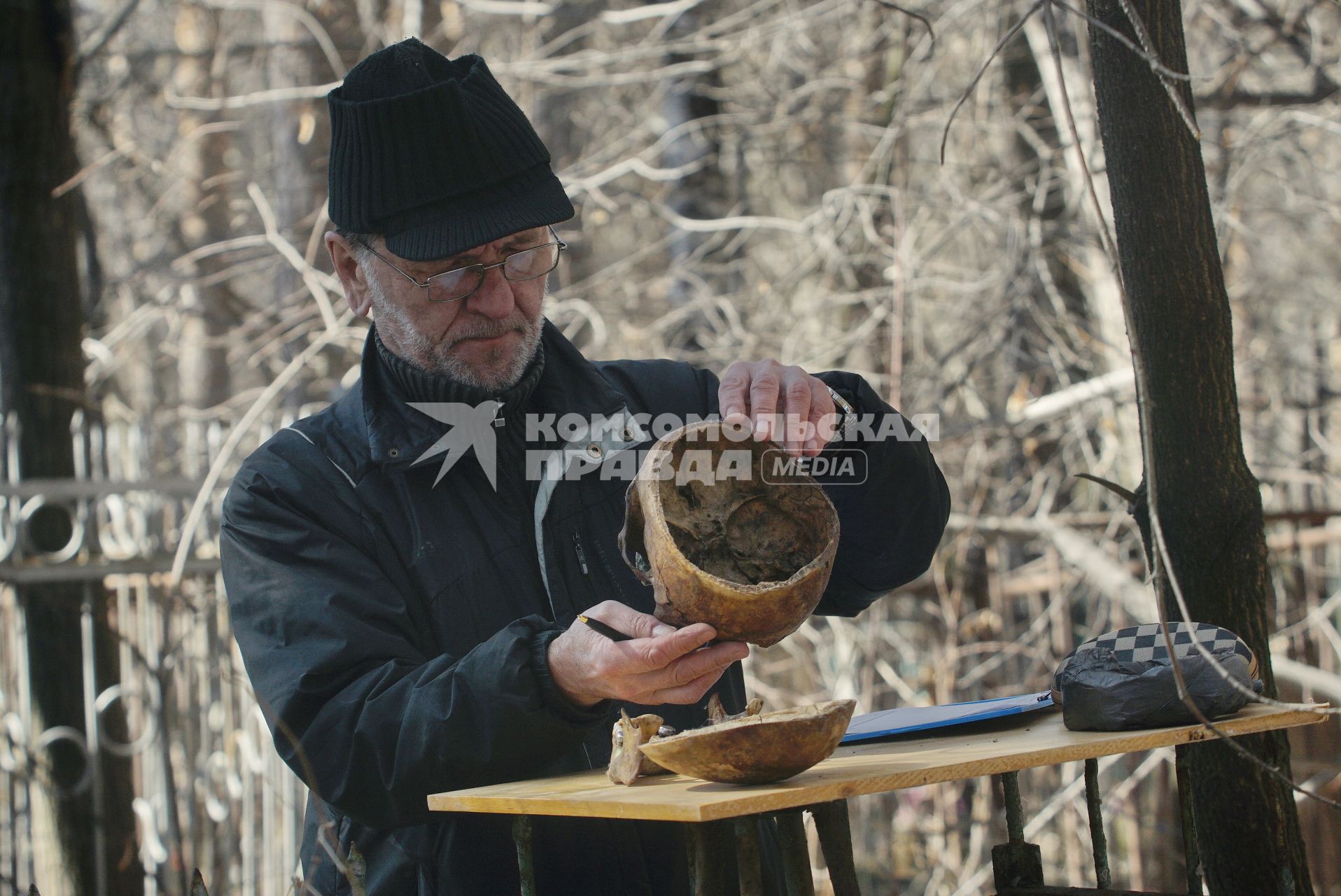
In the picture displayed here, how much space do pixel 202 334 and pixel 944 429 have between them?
911 cm

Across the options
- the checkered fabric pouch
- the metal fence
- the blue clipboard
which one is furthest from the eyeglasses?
the metal fence

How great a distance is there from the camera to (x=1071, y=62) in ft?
19.2

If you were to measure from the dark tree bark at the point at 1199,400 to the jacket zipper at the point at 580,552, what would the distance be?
4.07 feet

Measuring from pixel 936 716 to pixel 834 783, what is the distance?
29.9 inches

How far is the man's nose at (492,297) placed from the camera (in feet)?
9.59

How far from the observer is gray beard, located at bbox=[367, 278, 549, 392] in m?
2.94

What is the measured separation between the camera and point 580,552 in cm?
278

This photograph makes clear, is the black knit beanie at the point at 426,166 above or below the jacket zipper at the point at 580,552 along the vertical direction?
above

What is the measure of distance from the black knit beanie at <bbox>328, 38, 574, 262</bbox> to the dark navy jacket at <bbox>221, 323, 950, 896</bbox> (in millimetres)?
364

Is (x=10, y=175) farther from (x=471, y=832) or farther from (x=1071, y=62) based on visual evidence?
(x=1071, y=62)

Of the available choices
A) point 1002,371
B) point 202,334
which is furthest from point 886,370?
point 202,334
